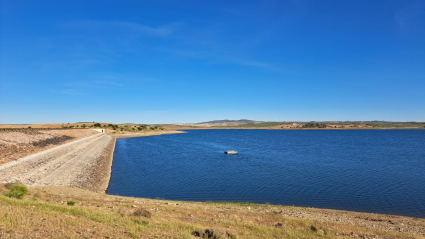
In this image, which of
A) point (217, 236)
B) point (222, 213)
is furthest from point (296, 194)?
point (217, 236)

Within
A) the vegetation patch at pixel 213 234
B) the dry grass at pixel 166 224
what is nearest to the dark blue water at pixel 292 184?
the dry grass at pixel 166 224

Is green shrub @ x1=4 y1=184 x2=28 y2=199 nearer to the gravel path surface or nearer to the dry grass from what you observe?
the dry grass

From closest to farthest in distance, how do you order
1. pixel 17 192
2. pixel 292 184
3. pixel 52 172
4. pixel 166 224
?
pixel 166 224 < pixel 17 192 < pixel 52 172 < pixel 292 184

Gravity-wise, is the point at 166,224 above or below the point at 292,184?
above

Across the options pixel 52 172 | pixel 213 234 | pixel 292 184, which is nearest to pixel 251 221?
pixel 213 234

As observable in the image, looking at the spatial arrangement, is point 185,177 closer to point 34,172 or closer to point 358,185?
point 34,172

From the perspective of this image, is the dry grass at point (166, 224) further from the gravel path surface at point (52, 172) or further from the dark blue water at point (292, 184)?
the gravel path surface at point (52, 172)

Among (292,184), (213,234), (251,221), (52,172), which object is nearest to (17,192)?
(52,172)

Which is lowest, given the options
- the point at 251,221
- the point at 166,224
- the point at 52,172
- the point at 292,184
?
the point at 292,184

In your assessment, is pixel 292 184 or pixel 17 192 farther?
pixel 292 184

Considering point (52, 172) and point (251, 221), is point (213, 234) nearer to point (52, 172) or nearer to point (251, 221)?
point (251, 221)

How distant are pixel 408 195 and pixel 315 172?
1326 cm

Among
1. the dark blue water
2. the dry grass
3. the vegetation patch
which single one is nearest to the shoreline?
the dry grass

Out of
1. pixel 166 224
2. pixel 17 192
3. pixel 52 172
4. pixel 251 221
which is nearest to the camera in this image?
pixel 166 224
